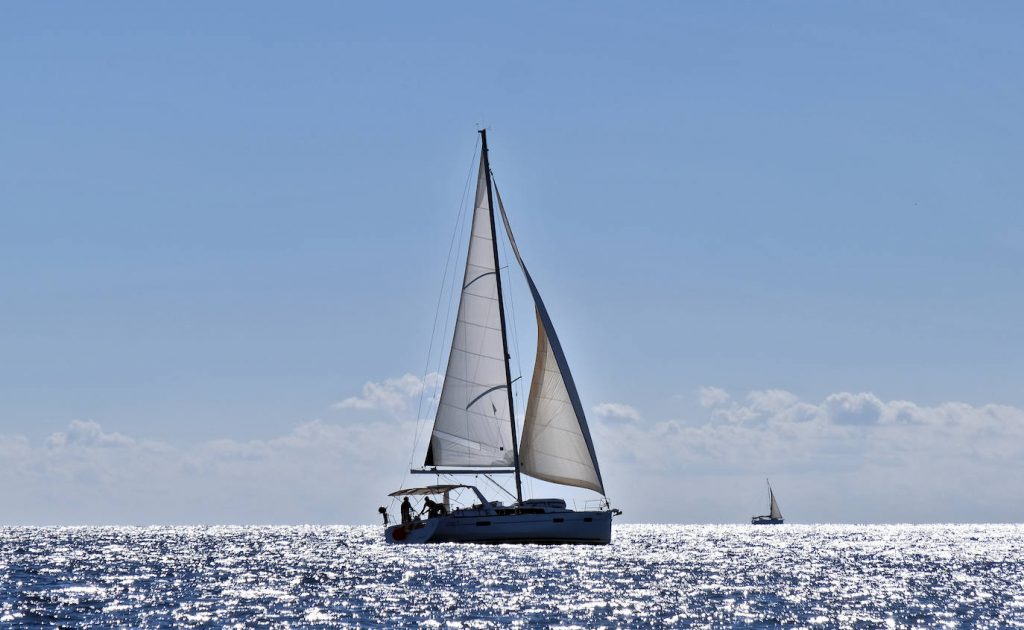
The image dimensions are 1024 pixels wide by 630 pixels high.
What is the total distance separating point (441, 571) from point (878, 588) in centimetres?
2112

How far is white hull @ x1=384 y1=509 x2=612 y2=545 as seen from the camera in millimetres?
70000

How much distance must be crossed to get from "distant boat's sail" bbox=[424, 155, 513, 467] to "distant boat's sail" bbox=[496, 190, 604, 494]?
213 centimetres

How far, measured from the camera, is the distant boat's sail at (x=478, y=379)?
234 feet

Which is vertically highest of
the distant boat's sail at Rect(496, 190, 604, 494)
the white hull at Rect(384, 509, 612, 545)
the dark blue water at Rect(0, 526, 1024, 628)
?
the distant boat's sail at Rect(496, 190, 604, 494)

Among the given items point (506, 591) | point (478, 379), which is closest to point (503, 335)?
point (478, 379)

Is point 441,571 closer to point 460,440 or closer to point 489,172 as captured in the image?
point 460,440

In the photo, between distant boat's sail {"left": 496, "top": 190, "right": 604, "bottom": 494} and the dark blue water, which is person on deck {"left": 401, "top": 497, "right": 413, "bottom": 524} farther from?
distant boat's sail {"left": 496, "top": 190, "right": 604, "bottom": 494}

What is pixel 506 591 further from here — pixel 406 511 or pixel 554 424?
pixel 406 511

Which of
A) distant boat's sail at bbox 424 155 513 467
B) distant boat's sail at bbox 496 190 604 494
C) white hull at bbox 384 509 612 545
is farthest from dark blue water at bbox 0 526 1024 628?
distant boat's sail at bbox 424 155 513 467

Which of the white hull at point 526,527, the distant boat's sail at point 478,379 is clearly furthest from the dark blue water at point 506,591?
the distant boat's sail at point 478,379

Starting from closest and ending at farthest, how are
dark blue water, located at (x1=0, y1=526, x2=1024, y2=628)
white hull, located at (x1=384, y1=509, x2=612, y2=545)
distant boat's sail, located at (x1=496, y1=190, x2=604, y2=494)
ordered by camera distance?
dark blue water, located at (x1=0, y1=526, x2=1024, y2=628)
distant boat's sail, located at (x1=496, y1=190, x2=604, y2=494)
white hull, located at (x1=384, y1=509, x2=612, y2=545)

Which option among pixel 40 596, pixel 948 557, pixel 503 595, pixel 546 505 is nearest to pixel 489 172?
pixel 546 505

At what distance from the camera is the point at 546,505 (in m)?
70.6

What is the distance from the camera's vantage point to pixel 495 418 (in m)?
71.2
